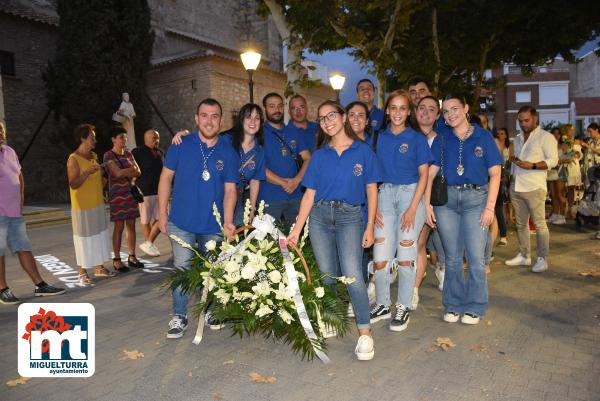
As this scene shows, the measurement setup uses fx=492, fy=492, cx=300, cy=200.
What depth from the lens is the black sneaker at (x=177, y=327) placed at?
4.82m

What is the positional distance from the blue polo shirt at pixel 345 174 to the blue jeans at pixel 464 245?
123cm

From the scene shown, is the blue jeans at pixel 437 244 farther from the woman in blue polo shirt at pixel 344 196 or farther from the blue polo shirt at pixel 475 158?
the woman in blue polo shirt at pixel 344 196

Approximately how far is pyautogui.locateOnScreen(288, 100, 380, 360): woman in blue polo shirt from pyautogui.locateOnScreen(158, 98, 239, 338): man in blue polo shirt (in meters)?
0.98

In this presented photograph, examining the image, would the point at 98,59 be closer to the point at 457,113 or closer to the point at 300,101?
the point at 300,101

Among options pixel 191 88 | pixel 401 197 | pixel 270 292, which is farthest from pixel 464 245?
pixel 191 88

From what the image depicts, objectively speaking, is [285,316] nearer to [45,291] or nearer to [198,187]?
[198,187]

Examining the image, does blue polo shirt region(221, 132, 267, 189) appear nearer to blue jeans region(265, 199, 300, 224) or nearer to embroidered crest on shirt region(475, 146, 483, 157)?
blue jeans region(265, 199, 300, 224)

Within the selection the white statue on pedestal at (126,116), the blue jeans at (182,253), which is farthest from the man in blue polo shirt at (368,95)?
the white statue on pedestal at (126,116)

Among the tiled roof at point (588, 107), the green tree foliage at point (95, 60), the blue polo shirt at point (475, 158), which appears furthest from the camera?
the tiled roof at point (588, 107)

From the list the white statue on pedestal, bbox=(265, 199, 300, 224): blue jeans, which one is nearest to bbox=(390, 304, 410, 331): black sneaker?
bbox=(265, 199, 300, 224): blue jeans

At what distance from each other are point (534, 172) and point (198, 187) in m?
4.84


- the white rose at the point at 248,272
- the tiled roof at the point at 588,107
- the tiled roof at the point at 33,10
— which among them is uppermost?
the tiled roof at the point at 33,10

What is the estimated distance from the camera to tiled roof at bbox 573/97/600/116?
5681cm

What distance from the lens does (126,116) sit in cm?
1922
